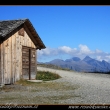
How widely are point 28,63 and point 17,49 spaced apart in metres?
2.56

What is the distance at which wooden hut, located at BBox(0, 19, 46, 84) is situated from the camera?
17500mm

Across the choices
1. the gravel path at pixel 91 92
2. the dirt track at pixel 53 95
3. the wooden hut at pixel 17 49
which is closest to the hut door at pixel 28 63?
the wooden hut at pixel 17 49

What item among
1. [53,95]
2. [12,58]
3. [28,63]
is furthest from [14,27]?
[53,95]

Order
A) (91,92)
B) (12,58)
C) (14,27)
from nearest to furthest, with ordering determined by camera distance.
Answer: (91,92), (14,27), (12,58)

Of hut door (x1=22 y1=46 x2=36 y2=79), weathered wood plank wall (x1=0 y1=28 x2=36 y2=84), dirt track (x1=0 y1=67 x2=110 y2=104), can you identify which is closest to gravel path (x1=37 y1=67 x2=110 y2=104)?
dirt track (x1=0 y1=67 x2=110 y2=104)

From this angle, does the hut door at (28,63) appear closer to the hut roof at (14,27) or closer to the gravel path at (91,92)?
the hut roof at (14,27)

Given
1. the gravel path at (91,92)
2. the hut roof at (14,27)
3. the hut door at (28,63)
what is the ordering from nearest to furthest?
the gravel path at (91,92) → the hut roof at (14,27) → the hut door at (28,63)

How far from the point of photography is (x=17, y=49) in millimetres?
19609

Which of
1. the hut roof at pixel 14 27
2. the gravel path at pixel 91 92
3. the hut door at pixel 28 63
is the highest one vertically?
the hut roof at pixel 14 27

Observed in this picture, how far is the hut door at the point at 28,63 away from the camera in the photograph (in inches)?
825

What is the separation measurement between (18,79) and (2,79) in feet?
8.47

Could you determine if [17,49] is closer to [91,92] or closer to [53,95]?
[91,92]

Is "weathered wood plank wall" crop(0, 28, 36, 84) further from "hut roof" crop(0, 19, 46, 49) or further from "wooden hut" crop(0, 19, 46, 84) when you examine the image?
"hut roof" crop(0, 19, 46, 49)
